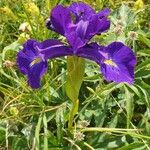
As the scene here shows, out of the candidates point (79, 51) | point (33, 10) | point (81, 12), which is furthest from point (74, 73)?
point (33, 10)

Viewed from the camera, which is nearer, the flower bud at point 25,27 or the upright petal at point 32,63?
the upright petal at point 32,63

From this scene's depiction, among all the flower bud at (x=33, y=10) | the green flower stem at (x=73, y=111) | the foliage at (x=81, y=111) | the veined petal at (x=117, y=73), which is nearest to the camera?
the veined petal at (x=117, y=73)

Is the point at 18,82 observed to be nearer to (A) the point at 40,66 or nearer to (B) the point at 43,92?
(B) the point at 43,92

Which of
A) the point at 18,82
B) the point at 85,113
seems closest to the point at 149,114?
the point at 85,113

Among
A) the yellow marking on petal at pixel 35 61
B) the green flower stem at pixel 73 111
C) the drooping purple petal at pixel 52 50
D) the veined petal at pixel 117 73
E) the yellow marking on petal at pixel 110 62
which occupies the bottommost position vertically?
the green flower stem at pixel 73 111

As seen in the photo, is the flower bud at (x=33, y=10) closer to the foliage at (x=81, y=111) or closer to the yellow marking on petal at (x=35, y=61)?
the foliage at (x=81, y=111)

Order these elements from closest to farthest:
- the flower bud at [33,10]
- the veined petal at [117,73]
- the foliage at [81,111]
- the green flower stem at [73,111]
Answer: the veined petal at [117,73], the green flower stem at [73,111], the foliage at [81,111], the flower bud at [33,10]

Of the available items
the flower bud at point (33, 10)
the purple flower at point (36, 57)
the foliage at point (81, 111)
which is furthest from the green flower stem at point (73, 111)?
the flower bud at point (33, 10)
